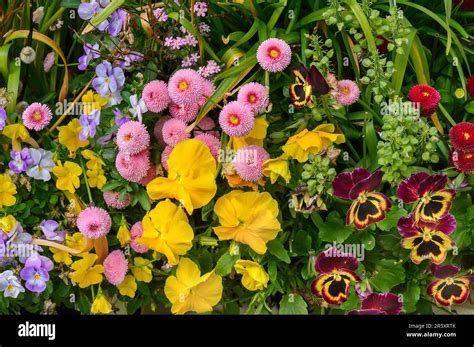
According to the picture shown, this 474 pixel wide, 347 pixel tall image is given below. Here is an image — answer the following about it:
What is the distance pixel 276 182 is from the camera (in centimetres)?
190

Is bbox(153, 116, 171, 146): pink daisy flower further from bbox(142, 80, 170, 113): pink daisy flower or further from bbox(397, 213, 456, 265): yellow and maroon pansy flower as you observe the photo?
bbox(397, 213, 456, 265): yellow and maroon pansy flower

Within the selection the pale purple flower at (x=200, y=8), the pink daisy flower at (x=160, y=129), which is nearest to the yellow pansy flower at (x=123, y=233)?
the pink daisy flower at (x=160, y=129)

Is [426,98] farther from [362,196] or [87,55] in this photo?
[87,55]

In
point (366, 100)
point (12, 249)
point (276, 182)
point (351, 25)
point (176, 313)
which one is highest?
point (351, 25)

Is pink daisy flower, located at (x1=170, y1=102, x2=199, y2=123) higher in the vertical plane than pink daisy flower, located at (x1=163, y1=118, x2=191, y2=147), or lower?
higher

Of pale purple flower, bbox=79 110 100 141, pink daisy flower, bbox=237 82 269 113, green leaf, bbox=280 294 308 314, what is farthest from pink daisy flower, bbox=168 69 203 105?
green leaf, bbox=280 294 308 314

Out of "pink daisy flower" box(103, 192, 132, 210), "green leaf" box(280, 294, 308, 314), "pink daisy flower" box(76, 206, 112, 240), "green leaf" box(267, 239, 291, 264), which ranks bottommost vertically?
"green leaf" box(280, 294, 308, 314)

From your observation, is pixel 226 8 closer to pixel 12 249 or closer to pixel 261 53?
pixel 261 53

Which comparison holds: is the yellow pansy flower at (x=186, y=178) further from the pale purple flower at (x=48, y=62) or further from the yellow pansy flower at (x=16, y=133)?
the pale purple flower at (x=48, y=62)

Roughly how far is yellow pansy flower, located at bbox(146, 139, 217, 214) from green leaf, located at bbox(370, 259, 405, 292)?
424mm

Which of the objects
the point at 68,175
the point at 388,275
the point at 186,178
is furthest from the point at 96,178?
the point at 388,275

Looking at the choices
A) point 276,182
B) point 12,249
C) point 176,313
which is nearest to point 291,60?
point 276,182

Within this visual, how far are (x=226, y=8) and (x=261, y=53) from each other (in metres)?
0.21

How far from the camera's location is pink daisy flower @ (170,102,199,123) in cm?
186
